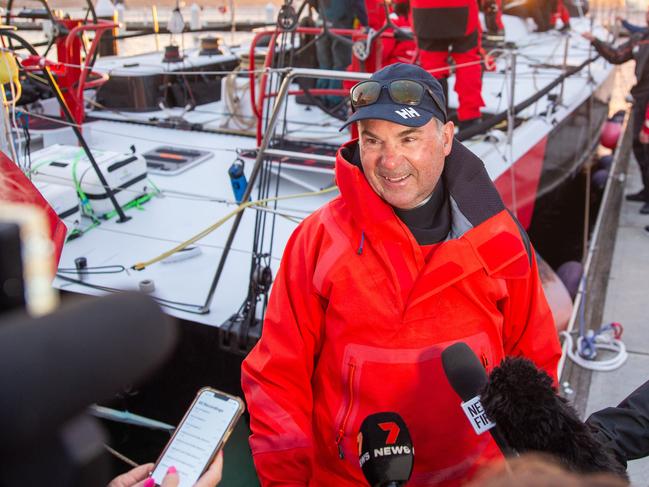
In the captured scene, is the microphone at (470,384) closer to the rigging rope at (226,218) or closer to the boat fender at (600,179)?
the rigging rope at (226,218)

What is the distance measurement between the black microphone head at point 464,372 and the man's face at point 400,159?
0.63 meters

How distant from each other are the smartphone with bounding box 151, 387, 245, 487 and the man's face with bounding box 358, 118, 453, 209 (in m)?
0.76

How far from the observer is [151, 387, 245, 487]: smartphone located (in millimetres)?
1602

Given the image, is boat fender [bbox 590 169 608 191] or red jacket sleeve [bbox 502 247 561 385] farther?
boat fender [bbox 590 169 608 191]

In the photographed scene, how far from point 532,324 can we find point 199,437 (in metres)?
1.03

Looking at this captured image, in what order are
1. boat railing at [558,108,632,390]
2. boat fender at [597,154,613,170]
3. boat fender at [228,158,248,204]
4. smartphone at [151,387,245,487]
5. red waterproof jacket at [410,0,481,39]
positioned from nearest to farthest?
1. smartphone at [151,387,245,487]
2. boat fender at [228,158,248,204]
3. boat railing at [558,108,632,390]
4. red waterproof jacket at [410,0,481,39]
5. boat fender at [597,154,613,170]

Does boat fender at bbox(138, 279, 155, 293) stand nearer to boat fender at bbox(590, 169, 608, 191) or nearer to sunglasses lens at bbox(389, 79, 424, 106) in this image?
sunglasses lens at bbox(389, 79, 424, 106)

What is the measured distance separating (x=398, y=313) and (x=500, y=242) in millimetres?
357

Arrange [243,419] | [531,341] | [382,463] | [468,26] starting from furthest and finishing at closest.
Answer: [468,26], [243,419], [531,341], [382,463]

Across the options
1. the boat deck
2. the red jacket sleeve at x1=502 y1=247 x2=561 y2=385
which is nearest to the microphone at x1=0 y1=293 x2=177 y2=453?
the red jacket sleeve at x1=502 y1=247 x2=561 y2=385

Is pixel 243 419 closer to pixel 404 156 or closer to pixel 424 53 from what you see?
pixel 404 156

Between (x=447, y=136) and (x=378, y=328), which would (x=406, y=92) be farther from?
(x=378, y=328)

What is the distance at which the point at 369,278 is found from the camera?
188 centimetres

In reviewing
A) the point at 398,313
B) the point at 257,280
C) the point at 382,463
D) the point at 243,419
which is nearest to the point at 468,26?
the point at 257,280
